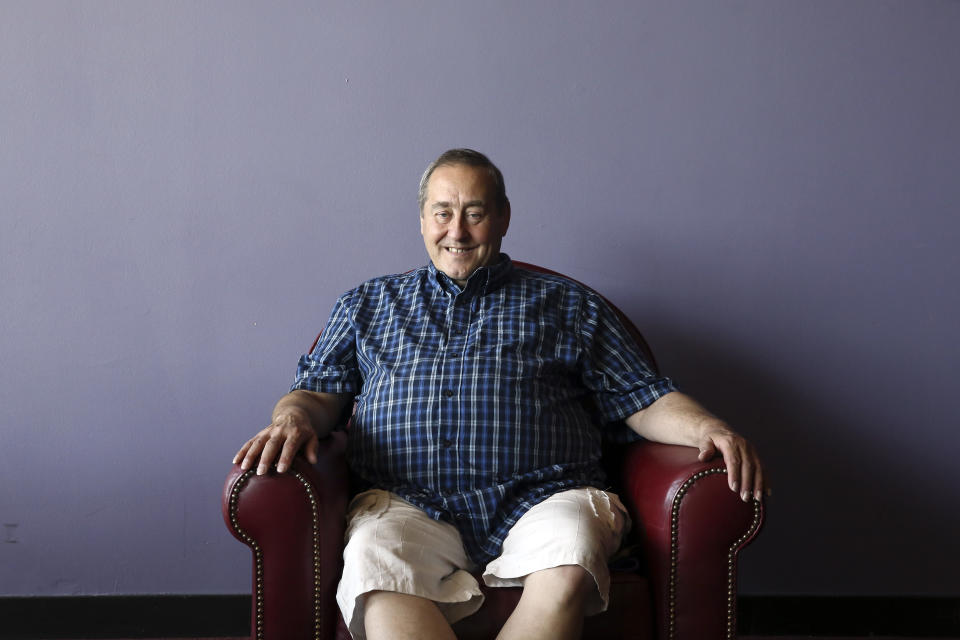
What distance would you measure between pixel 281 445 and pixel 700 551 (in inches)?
29.4

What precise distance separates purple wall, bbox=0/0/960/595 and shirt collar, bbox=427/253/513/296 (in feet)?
0.97

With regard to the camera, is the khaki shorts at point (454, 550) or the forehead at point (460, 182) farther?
the forehead at point (460, 182)

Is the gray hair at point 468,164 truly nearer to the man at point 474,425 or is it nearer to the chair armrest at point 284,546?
the man at point 474,425

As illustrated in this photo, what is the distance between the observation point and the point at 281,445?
1364mm

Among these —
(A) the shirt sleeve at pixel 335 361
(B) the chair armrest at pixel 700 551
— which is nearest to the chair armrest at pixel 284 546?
(A) the shirt sleeve at pixel 335 361

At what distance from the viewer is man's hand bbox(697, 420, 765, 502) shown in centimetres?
132

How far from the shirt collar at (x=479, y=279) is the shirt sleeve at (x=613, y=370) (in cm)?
21

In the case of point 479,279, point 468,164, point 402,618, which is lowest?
point 402,618

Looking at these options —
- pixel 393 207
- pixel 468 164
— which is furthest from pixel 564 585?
pixel 393 207

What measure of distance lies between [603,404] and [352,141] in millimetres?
927

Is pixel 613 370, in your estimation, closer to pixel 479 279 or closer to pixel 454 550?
pixel 479 279

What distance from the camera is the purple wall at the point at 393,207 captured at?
1970 mm
